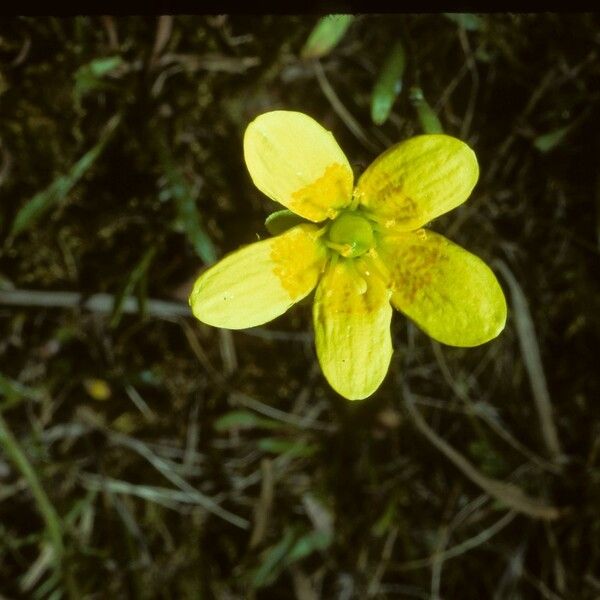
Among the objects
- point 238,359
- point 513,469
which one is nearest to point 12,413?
point 238,359

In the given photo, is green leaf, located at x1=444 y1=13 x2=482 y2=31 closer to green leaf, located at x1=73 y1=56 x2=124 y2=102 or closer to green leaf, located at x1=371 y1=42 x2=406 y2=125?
green leaf, located at x1=371 y1=42 x2=406 y2=125

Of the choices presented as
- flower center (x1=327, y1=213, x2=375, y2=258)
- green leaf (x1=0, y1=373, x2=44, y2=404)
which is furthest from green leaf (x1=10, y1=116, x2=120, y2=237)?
flower center (x1=327, y1=213, x2=375, y2=258)

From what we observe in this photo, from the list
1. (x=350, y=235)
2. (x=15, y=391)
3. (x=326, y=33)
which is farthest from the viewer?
(x=15, y=391)

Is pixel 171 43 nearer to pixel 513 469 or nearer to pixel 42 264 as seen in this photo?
pixel 42 264

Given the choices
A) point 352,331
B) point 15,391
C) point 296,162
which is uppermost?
point 296,162

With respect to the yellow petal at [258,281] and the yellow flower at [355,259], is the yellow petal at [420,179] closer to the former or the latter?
the yellow flower at [355,259]

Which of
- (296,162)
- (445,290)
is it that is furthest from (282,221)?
(445,290)

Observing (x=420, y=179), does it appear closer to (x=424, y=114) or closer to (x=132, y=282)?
(x=424, y=114)
